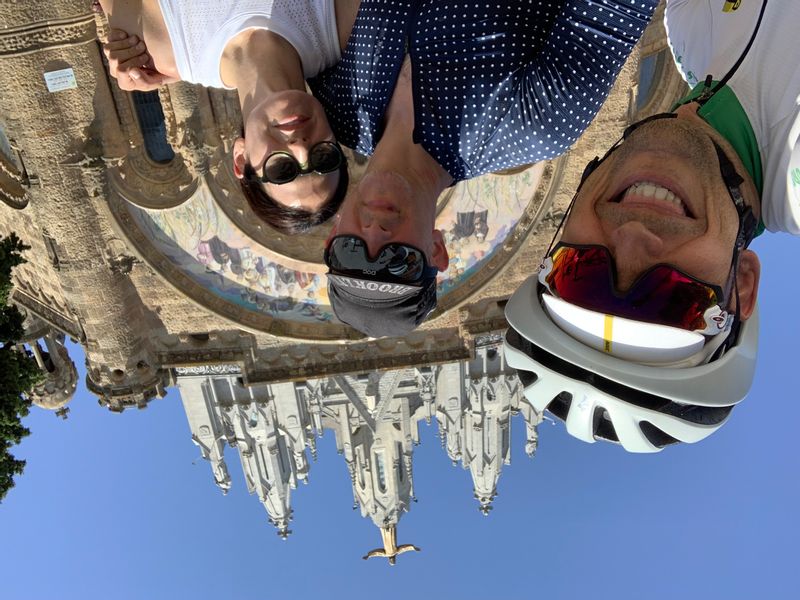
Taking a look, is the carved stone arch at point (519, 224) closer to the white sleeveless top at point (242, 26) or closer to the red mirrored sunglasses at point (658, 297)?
the white sleeveless top at point (242, 26)

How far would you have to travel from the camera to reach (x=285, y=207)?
2834mm

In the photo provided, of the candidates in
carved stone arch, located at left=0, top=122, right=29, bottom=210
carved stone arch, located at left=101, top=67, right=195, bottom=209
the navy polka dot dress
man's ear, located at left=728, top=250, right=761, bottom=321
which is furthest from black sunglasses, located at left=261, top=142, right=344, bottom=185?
carved stone arch, located at left=0, top=122, right=29, bottom=210

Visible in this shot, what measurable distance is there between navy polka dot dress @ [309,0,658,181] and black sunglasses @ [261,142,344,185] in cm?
29

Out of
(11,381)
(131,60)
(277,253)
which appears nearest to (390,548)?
(277,253)

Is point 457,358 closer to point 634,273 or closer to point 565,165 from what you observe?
point 565,165

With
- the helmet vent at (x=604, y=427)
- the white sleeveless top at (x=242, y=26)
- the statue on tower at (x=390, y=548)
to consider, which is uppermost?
the white sleeveless top at (x=242, y=26)

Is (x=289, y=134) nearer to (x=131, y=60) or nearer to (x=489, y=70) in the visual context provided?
(x=489, y=70)

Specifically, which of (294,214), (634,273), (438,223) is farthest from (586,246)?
(438,223)

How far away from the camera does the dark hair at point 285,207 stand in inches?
110

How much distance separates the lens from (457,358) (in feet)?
28.2

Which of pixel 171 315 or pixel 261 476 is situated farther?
pixel 261 476

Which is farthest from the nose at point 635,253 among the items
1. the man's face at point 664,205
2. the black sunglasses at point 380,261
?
Answer: the black sunglasses at point 380,261

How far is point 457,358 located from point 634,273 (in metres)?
6.08

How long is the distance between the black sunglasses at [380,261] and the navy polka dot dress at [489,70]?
0.51 metres
